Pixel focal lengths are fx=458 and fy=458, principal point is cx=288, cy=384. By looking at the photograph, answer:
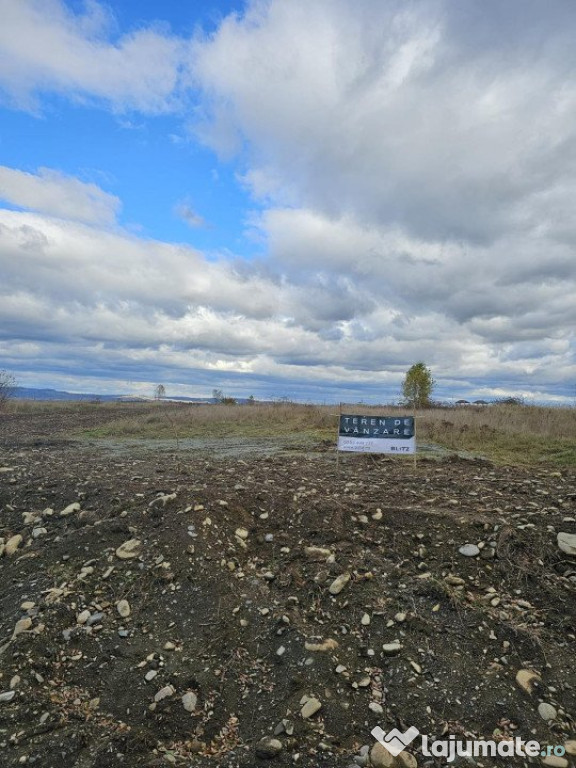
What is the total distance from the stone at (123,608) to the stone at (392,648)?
2444mm

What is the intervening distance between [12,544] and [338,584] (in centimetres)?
411

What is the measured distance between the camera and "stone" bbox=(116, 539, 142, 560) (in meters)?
5.20

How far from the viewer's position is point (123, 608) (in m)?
4.49

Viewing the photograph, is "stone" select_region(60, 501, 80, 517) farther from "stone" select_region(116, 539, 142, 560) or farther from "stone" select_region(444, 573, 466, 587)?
"stone" select_region(444, 573, 466, 587)

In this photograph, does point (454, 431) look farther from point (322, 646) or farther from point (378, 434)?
point (322, 646)

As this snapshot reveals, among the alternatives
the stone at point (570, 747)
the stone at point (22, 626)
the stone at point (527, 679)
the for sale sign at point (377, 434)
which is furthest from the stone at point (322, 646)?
the for sale sign at point (377, 434)

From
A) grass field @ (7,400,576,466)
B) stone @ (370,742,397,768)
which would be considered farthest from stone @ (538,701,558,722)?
grass field @ (7,400,576,466)

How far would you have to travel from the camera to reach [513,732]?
3240 millimetres

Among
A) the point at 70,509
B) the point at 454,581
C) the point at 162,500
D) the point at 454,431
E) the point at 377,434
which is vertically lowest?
the point at 454,581

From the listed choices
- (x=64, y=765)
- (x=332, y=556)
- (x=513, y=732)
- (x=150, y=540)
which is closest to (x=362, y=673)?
(x=513, y=732)

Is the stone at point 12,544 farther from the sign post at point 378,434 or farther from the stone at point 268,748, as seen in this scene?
the sign post at point 378,434

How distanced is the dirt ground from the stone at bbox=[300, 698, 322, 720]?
11 mm

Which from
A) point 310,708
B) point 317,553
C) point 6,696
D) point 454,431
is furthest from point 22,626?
point 454,431

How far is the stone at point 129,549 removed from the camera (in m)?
5.20
